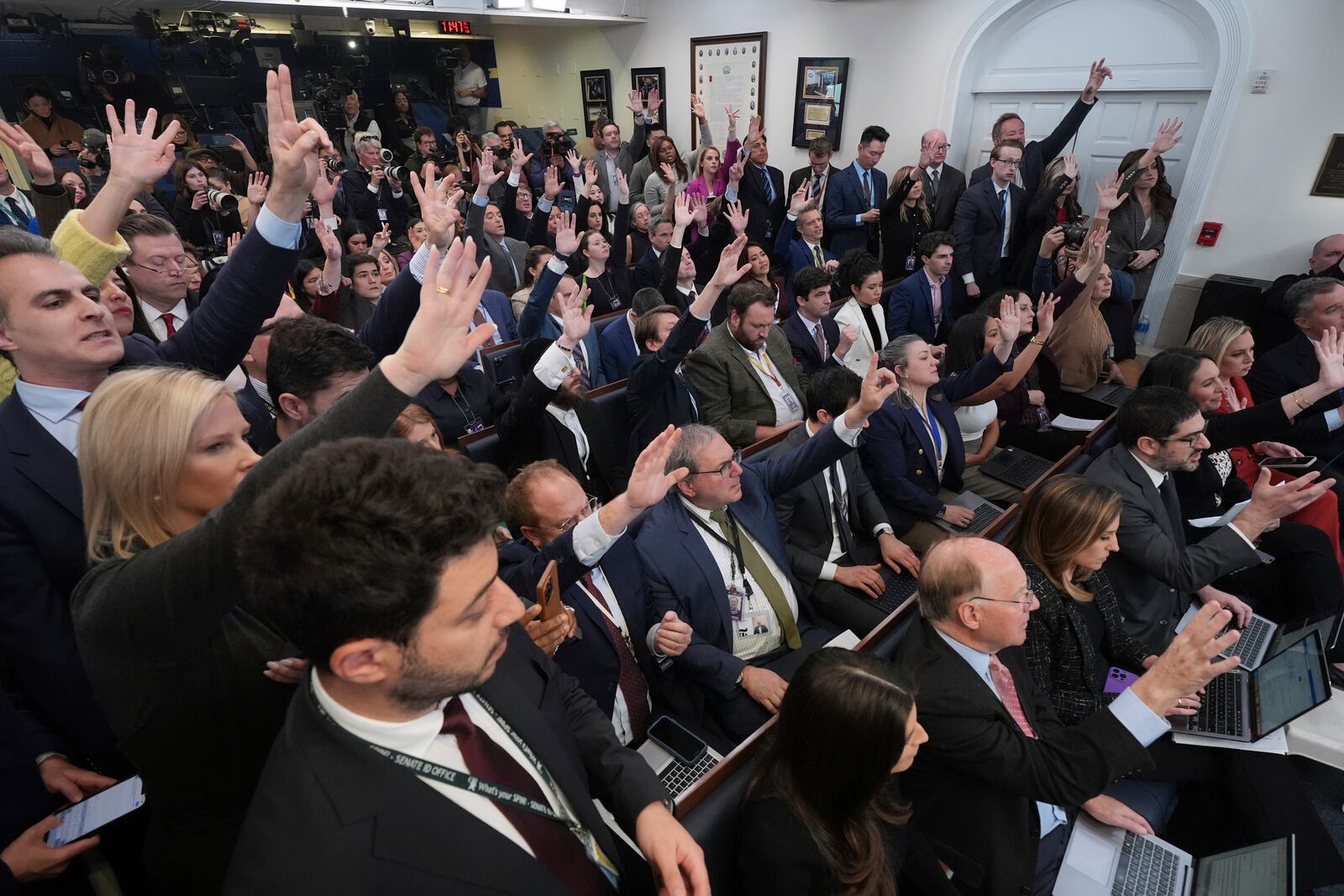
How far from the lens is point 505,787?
0.90m

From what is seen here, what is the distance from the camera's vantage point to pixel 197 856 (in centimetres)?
105

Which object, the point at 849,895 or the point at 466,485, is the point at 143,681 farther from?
the point at 849,895

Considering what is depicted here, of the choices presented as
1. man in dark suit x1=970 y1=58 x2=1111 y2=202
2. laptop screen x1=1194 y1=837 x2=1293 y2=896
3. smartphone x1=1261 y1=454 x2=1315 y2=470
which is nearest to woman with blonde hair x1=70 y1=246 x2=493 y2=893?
laptop screen x1=1194 y1=837 x2=1293 y2=896

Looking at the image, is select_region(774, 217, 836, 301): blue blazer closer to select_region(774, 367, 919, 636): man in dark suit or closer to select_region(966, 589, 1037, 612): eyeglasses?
select_region(774, 367, 919, 636): man in dark suit

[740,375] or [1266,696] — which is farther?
[740,375]

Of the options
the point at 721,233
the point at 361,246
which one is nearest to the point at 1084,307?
the point at 721,233

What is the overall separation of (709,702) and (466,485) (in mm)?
1514

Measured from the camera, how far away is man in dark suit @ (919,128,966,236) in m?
5.61

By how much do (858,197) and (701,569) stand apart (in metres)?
4.69

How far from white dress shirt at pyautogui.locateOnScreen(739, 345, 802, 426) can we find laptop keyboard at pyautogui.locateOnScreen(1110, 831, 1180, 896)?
2197mm

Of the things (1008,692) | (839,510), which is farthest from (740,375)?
(1008,692)

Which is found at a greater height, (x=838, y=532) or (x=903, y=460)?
(x=903, y=460)

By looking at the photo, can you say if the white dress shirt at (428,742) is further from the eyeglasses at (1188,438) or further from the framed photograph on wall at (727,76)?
the framed photograph on wall at (727,76)

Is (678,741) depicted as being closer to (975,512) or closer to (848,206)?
(975,512)
